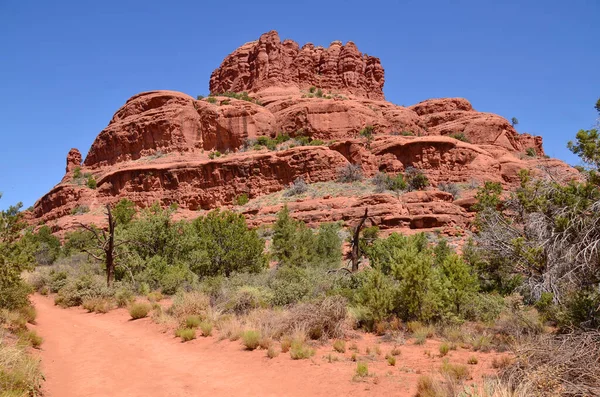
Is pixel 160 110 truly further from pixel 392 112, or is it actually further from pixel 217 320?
pixel 217 320

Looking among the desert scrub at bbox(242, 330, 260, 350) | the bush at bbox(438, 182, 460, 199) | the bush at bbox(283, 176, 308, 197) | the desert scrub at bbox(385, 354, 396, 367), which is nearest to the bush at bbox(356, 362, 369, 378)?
the desert scrub at bbox(385, 354, 396, 367)

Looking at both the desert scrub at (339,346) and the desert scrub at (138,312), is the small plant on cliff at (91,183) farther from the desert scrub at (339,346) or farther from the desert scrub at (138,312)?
the desert scrub at (339,346)

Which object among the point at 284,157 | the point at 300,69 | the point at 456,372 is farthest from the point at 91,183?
the point at 456,372

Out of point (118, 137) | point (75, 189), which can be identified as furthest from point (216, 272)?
point (118, 137)

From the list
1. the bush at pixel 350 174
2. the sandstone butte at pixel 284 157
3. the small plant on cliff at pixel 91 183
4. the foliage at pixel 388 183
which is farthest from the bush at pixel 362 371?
the small plant on cliff at pixel 91 183

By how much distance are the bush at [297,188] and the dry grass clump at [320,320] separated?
3298cm

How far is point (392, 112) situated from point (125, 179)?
3787 centimetres

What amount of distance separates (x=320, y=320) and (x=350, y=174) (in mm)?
34904

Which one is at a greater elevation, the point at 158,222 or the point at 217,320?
the point at 158,222

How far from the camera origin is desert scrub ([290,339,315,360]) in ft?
26.8

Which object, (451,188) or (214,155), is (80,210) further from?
(451,188)

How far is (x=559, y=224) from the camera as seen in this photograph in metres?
6.70

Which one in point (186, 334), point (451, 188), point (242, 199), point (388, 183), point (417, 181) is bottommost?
point (186, 334)

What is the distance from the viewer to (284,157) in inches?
1795
